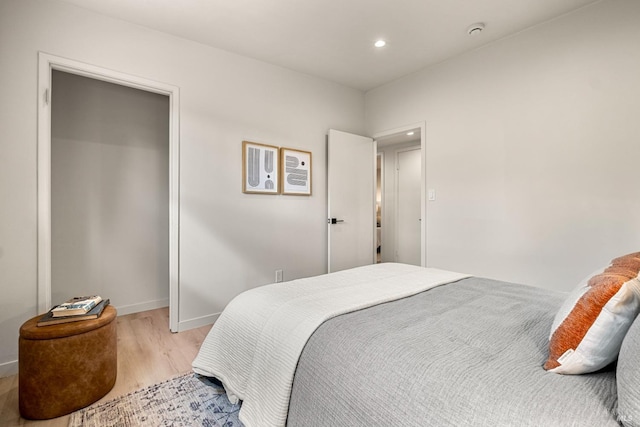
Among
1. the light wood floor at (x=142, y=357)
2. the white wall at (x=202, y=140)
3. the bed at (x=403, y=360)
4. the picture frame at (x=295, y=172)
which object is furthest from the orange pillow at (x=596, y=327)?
the picture frame at (x=295, y=172)

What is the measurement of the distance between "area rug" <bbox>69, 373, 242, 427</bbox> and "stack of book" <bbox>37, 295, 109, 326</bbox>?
48cm

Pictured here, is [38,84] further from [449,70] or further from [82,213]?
[449,70]

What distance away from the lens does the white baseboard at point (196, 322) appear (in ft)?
8.90

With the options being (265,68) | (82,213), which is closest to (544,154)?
(265,68)

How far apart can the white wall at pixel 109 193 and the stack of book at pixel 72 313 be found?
4.45 ft

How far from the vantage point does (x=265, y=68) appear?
3209 millimetres

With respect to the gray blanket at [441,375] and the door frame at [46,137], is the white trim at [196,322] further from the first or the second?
the gray blanket at [441,375]

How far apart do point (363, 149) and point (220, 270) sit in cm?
227

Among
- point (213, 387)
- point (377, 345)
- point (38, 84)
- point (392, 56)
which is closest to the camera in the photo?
point (377, 345)

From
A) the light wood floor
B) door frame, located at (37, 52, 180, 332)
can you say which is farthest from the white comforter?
door frame, located at (37, 52, 180, 332)

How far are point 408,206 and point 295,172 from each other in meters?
2.61

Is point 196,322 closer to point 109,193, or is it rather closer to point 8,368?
point 8,368

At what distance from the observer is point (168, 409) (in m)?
1.62

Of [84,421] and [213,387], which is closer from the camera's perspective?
[84,421]
